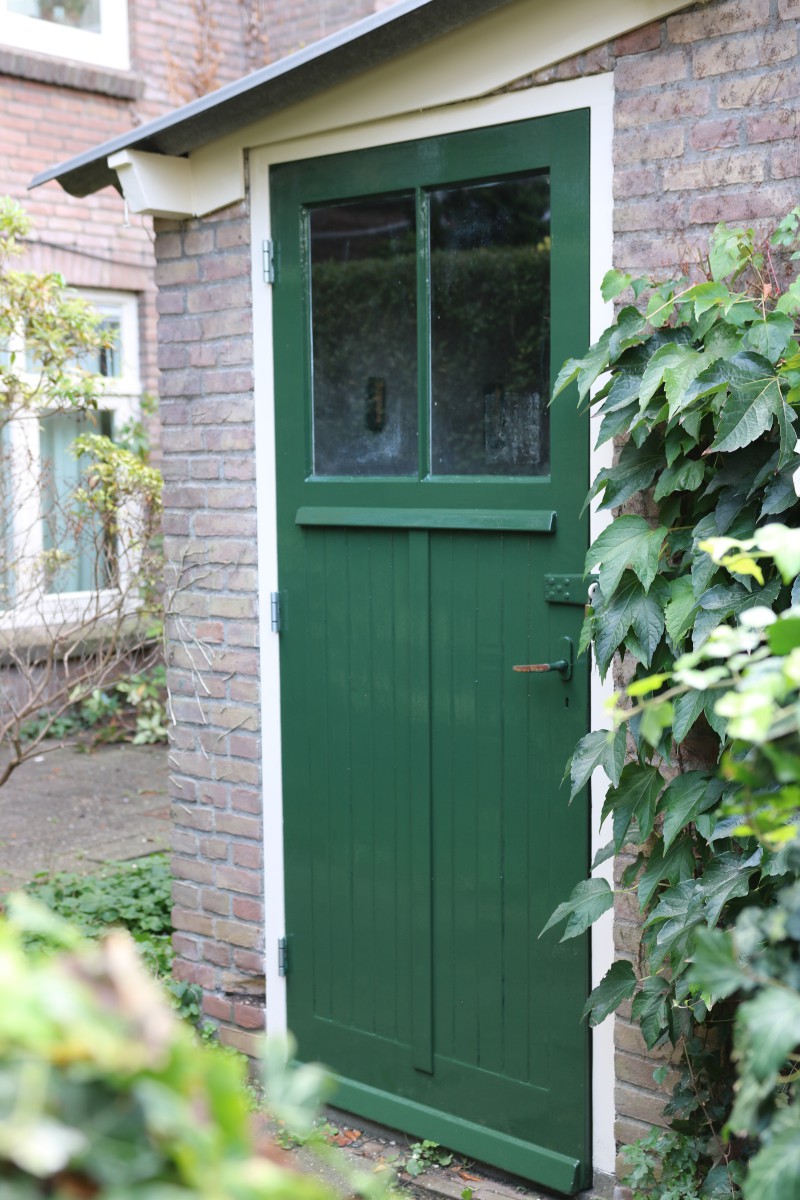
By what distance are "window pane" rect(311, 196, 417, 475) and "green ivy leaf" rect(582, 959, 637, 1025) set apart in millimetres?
1443

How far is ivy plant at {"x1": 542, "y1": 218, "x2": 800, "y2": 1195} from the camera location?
2639 mm

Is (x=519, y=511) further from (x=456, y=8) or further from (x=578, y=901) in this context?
(x=456, y=8)

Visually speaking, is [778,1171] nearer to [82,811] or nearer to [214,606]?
[214,606]

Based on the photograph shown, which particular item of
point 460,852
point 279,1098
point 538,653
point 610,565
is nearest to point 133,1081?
point 279,1098

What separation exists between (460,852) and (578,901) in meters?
0.57

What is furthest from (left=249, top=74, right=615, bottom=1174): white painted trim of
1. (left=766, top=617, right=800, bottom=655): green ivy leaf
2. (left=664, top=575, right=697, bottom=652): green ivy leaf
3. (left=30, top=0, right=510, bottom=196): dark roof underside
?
(left=766, top=617, right=800, bottom=655): green ivy leaf

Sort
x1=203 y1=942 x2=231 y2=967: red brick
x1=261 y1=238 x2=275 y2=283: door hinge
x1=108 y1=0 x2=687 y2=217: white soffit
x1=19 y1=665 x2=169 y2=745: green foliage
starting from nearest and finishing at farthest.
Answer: x1=108 y1=0 x2=687 y2=217: white soffit, x1=261 y1=238 x2=275 y2=283: door hinge, x1=203 y1=942 x2=231 y2=967: red brick, x1=19 y1=665 x2=169 y2=745: green foliage

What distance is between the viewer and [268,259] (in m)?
3.85

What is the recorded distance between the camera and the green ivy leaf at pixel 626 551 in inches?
110

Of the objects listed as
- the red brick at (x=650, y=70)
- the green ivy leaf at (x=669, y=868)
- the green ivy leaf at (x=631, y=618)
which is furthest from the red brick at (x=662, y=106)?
the green ivy leaf at (x=669, y=868)

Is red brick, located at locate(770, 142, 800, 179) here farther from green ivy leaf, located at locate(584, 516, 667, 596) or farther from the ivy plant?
green ivy leaf, located at locate(584, 516, 667, 596)

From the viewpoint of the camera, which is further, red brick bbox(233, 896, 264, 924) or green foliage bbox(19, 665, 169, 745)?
green foliage bbox(19, 665, 169, 745)

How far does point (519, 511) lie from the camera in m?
3.37

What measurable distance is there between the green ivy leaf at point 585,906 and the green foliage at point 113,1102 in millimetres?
2265
